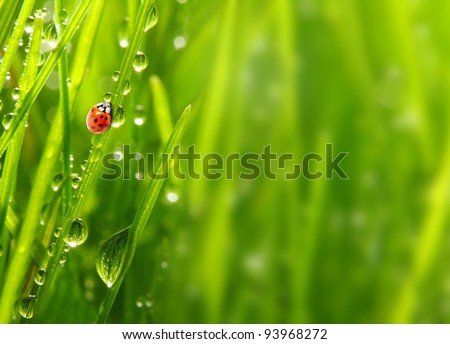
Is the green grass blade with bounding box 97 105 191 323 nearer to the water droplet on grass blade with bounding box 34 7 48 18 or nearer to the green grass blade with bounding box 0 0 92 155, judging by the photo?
the green grass blade with bounding box 0 0 92 155

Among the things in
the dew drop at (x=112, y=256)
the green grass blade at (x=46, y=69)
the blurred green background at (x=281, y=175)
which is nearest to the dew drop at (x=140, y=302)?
the blurred green background at (x=281, y=175)

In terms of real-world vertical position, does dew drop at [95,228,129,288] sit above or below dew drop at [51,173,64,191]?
below

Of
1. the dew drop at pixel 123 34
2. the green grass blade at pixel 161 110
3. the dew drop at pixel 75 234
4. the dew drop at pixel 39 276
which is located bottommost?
the dew drop at pixel 39 276

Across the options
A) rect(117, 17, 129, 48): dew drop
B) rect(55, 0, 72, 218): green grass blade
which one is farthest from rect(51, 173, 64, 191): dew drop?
rect(117, 17, 129, 48): dew drop

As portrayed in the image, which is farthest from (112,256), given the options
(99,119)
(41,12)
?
(41,12)

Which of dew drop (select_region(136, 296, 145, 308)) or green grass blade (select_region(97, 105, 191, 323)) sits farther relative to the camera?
dew drop (select_region(136, 296, 145, 308))

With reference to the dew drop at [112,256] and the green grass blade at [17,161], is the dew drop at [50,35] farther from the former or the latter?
the dew drop at [112,256]

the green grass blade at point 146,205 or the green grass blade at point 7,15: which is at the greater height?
the green grass blade at point 7,15
